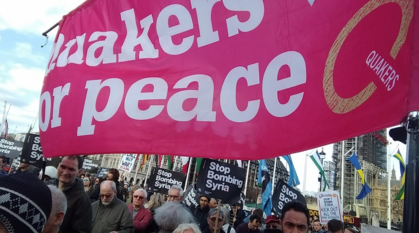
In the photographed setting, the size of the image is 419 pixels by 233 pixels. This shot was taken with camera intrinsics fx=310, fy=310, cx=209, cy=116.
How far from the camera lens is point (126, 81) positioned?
281cm

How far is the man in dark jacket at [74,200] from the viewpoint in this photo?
3.19 metres

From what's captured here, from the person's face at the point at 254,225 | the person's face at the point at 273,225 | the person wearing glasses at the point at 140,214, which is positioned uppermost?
the person's face at the point at 273,225

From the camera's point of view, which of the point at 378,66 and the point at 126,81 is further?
the point at 126,81

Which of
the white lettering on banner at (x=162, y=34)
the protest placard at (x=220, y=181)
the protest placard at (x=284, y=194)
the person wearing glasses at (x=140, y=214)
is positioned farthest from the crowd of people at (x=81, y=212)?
the protest placard at (x=284, y=194)

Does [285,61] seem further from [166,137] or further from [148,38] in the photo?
[148,38]

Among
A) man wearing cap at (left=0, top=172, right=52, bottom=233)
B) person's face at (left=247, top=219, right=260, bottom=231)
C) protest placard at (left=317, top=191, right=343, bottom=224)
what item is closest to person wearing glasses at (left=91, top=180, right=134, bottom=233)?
man wearing cap at (left=0, top=172, right=52, bottom=233)

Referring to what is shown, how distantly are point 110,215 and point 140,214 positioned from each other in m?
1.00

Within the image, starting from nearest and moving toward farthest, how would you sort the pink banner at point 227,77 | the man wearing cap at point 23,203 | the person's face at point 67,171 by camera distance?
the man wearing cap at point 23,203 → the pink banner at point 227,77 → the person's face at point 67,171

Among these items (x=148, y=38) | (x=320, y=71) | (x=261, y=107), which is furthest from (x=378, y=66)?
(x=148, y=38)

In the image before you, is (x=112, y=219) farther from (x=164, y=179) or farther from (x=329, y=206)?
(x=329, y=206)

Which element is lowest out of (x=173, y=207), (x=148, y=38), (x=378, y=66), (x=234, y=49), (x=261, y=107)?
(x=173, y=207)

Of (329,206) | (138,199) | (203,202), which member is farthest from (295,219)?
(329,206)

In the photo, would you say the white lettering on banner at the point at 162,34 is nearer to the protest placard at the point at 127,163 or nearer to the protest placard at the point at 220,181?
the protest placard at the point at 220,181

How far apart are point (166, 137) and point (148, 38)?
976 mm
